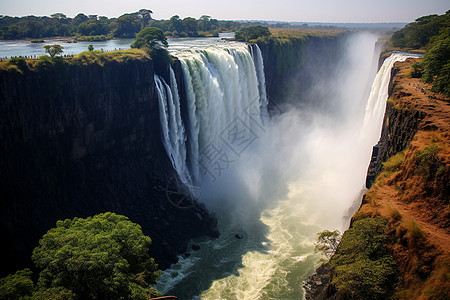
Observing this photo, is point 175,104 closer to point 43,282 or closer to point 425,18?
point 43,282

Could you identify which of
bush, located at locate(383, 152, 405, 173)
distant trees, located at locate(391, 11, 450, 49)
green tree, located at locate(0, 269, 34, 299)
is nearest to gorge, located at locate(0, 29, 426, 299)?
green tree, located at locate(0, 269, 34, 299)

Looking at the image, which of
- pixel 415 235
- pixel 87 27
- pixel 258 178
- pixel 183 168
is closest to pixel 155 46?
pixel 183 168

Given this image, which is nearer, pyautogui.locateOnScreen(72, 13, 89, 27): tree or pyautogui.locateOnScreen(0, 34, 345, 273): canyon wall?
pyautogui.locateOnScreen(0, 34, 345, 273): canyon wall

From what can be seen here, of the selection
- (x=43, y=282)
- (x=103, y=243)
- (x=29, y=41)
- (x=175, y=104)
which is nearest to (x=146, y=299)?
(x=103, y=243)

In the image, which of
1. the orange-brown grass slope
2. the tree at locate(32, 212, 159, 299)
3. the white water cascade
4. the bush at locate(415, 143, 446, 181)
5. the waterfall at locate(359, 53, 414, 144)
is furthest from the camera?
the waterfall at locate(359, 53, 414, 144)

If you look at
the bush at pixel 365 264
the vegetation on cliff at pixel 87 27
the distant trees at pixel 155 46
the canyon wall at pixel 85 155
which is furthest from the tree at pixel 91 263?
the vegetation on cliff at pixel 87 27

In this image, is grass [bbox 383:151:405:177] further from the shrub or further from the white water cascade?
the white water cascade

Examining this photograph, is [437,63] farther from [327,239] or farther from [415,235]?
[415,235]
